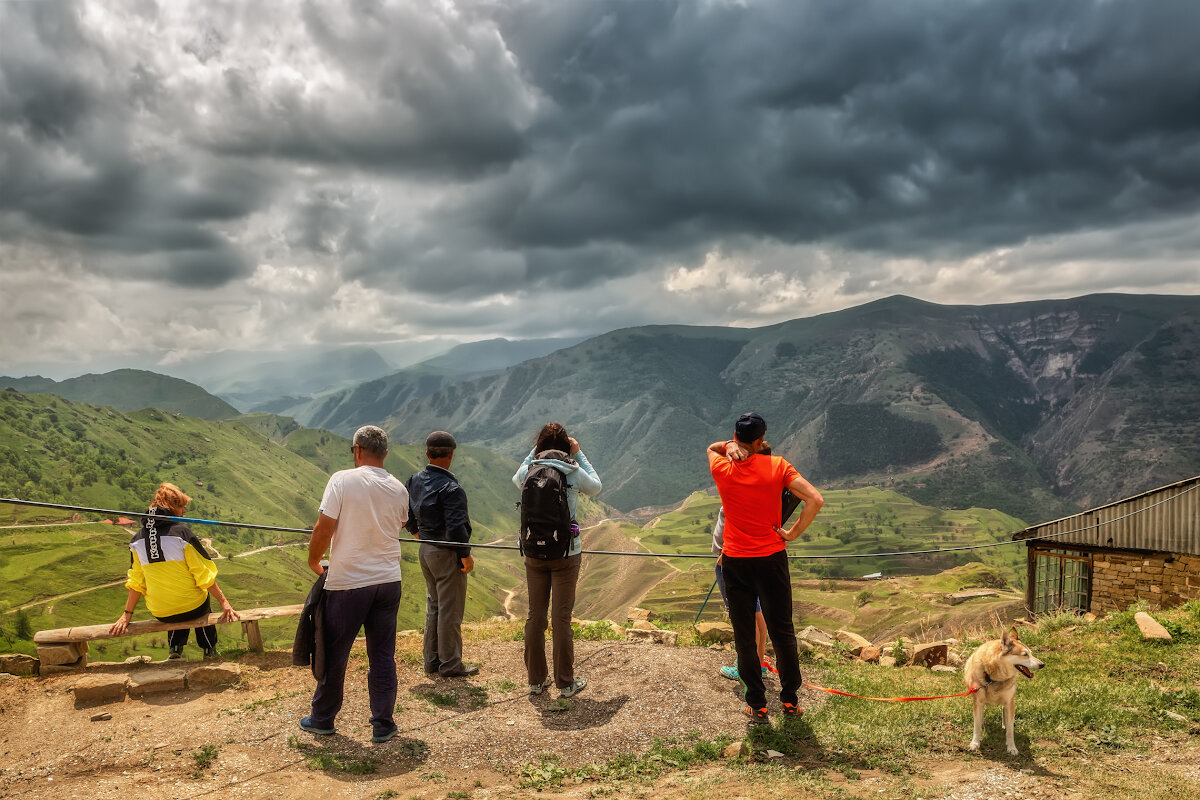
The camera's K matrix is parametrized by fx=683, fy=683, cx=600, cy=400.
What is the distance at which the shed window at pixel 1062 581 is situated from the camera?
2039 cm

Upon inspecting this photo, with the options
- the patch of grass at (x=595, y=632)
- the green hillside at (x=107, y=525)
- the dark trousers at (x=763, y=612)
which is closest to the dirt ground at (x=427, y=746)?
the dark trousers at (x=763, y=612)

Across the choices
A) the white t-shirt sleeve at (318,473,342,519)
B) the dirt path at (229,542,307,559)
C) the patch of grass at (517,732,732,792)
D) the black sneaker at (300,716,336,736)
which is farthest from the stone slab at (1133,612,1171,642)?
the dirt path at (229,542,307,559)

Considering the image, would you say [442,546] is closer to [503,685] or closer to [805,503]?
[503,685]

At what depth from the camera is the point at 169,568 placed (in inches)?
335

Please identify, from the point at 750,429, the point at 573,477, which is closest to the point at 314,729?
the point at 573,477

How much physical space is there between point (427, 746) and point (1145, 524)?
66.7ft

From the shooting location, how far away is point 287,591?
115 m

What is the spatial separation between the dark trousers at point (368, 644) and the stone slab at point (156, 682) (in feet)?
8.33

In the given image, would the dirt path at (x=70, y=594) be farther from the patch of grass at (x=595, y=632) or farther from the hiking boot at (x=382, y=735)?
the hiking boot at (x=382, y=735)

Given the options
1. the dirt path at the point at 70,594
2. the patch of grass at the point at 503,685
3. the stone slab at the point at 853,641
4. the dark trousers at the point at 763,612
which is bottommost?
the dirt path at the point at 70,594

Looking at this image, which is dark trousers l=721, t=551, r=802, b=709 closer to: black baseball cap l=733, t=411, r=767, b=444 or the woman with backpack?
black baseball cap l=733, t=411, r=767, b=444

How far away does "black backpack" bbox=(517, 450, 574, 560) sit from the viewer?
773cm

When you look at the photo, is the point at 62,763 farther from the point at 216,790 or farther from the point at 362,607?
the point at 362,607

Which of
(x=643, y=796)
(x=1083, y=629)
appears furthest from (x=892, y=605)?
(x=643, y=796)
